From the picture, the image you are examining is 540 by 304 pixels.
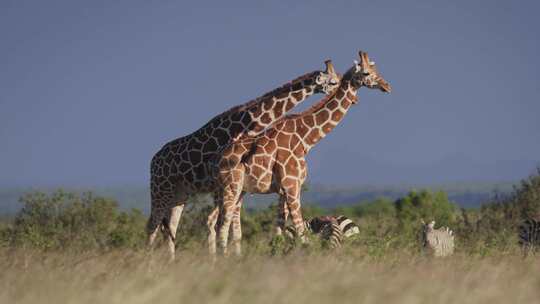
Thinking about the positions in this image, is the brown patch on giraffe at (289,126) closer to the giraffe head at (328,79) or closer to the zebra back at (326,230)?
the giraffe head at (328,79)

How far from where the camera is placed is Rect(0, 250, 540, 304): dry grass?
7719mm

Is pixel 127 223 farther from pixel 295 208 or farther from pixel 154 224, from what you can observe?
pixel 295 208

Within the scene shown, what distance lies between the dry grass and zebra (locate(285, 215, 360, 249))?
7.37ft

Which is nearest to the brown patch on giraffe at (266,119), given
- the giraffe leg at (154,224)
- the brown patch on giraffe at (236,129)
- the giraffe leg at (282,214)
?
the brown patch on giraffe at (236,129)

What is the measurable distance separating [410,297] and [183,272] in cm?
230

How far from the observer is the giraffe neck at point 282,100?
13641mm

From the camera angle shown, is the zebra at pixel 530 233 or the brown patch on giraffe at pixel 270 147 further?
the zebra at pixel 530 233

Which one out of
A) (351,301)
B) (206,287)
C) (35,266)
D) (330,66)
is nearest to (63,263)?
(35,266)

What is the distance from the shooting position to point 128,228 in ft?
70.2

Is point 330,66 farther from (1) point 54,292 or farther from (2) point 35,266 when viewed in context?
(1) point 54,292

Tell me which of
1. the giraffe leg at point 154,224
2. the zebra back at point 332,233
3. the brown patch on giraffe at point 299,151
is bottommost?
the zebra back at point 332,233

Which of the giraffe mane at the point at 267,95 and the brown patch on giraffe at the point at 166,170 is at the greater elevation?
the giraffe mane at the point at 267,95

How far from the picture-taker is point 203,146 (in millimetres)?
14172

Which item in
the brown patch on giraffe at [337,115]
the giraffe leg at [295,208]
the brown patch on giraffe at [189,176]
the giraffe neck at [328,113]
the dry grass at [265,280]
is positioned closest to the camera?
the dry grass at [265,280]
